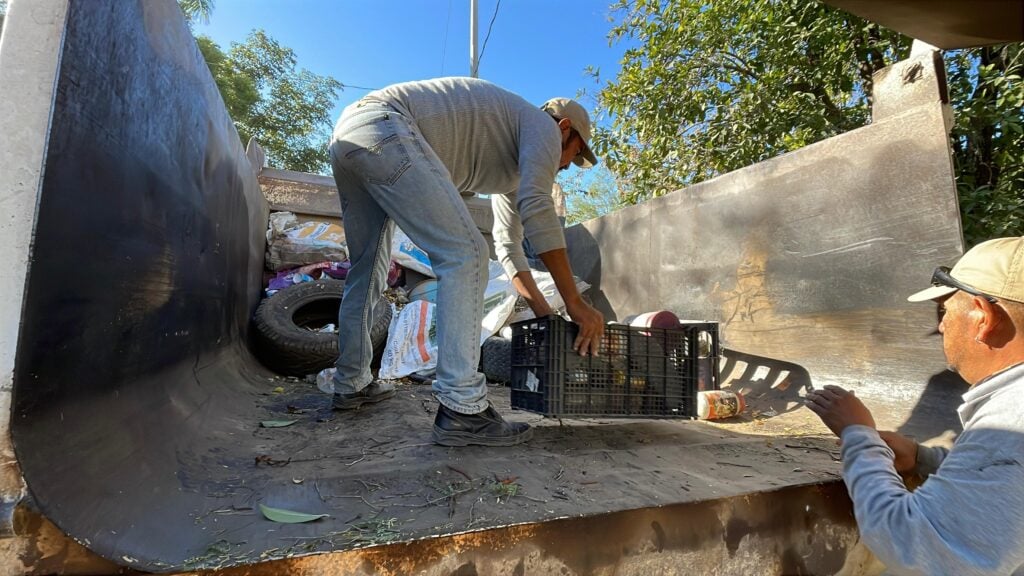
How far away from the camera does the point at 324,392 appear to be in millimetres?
2879

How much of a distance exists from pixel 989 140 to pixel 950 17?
3.97 meters

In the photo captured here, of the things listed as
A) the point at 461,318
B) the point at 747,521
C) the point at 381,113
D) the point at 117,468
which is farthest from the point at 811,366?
the point at 117,468

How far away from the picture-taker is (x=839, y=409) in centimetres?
142

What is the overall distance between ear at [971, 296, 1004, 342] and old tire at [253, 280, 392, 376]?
280cm

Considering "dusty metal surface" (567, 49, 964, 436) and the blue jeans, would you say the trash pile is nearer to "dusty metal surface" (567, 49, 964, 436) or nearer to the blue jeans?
the blue jeans

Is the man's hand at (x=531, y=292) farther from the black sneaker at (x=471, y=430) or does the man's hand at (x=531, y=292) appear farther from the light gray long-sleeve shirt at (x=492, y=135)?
the black sneaker at (x=471, y=430)

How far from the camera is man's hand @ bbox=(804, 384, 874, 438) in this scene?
1.38 m

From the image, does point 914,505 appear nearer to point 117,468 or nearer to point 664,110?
point 117,468

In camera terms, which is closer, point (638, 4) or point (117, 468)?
point (117, 468)

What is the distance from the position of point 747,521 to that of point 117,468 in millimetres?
1680

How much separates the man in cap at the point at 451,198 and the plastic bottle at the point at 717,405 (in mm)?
1032

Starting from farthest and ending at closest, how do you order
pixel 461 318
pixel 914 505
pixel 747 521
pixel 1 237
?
pixel 461 318
pixel 747 521
pixel 914 505
pixel 1 237

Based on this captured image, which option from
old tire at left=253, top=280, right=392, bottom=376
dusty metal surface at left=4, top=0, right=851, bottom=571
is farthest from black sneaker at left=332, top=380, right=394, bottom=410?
old tire at left=253, top=280, right=392, bottom=376

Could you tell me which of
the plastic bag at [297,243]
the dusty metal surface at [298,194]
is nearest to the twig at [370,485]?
the plastic bag at [297,243]
